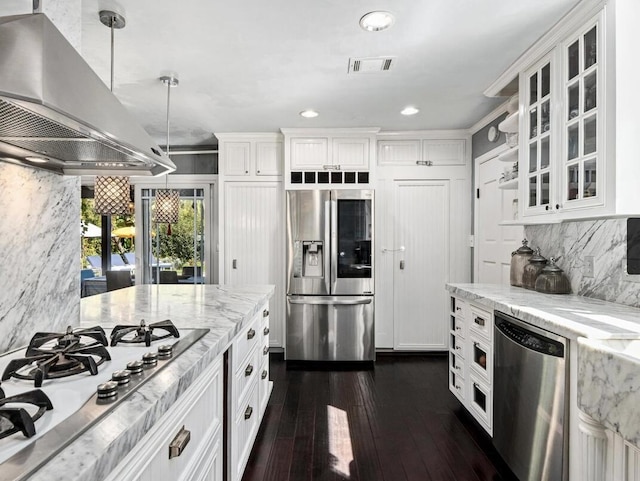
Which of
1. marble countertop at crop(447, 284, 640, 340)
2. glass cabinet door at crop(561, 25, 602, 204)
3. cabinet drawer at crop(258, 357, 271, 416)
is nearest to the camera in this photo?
marble countertop at crop(447, 284, 640, 340)

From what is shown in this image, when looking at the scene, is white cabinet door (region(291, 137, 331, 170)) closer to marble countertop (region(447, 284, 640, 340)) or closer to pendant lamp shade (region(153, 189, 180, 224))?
pendant lamp shade (region(153, 189, 180, 224))

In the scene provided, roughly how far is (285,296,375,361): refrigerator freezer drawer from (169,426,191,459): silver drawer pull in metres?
2.81

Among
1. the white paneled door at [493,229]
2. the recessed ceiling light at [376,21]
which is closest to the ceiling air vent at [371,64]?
the recessed ceiling light at [376,21]

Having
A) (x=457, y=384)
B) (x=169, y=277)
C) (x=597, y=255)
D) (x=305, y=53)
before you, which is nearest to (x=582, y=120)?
(x=597, y=255)

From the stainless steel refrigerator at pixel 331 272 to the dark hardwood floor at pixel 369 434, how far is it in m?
0.40

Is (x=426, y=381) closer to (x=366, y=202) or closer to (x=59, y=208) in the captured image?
(x=366, y=202)

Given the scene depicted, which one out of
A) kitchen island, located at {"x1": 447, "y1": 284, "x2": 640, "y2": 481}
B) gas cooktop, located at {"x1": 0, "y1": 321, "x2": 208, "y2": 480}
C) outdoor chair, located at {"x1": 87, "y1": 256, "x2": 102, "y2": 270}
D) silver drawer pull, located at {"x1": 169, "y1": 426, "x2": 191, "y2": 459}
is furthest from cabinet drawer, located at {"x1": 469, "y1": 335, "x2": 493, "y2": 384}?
outdoor chair, located at {"x1": 87, "y1": 256, "x2": 102, "y2": 270}

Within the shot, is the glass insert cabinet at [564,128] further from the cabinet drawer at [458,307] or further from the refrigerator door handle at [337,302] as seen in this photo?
the refrigerator door handle at [337,302]

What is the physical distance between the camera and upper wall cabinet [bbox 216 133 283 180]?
4215 mm

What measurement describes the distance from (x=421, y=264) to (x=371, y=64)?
7.63 ft

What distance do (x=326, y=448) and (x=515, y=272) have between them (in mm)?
1812

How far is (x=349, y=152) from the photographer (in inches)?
157

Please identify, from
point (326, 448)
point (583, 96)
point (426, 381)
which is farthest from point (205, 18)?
point (426, 381)

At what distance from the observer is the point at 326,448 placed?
2268 millimetres
